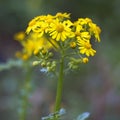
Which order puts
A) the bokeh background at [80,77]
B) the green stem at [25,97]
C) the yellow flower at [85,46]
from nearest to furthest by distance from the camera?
the yellow flower at [85,46] < the green stem at [25,97] < the bokeh background at [80,77]

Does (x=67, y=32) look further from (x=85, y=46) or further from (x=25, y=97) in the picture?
(x=25, y=97)

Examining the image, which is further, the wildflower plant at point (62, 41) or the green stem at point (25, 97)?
the green stem at point (25, 97)

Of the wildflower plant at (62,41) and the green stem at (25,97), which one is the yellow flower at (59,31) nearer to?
the wildflower plant at (62,41)

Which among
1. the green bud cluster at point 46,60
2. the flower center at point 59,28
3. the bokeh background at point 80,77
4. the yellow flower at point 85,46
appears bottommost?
the yellow flower at point 85,46

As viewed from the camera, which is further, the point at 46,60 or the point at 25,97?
the point at 25,97

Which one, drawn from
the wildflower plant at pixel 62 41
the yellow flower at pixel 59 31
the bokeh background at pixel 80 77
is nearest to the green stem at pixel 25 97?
the bokeh background at pixel 80 77

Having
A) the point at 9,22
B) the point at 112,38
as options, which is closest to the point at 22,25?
the point at 9,22

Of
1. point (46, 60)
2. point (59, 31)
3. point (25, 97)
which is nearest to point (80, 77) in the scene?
point (25, 97)

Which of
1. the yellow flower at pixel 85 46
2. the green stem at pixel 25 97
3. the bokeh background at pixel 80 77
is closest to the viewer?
the yellow flower at pixel 85 46

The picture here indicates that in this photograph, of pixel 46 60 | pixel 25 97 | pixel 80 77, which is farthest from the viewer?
pixel 80 77
